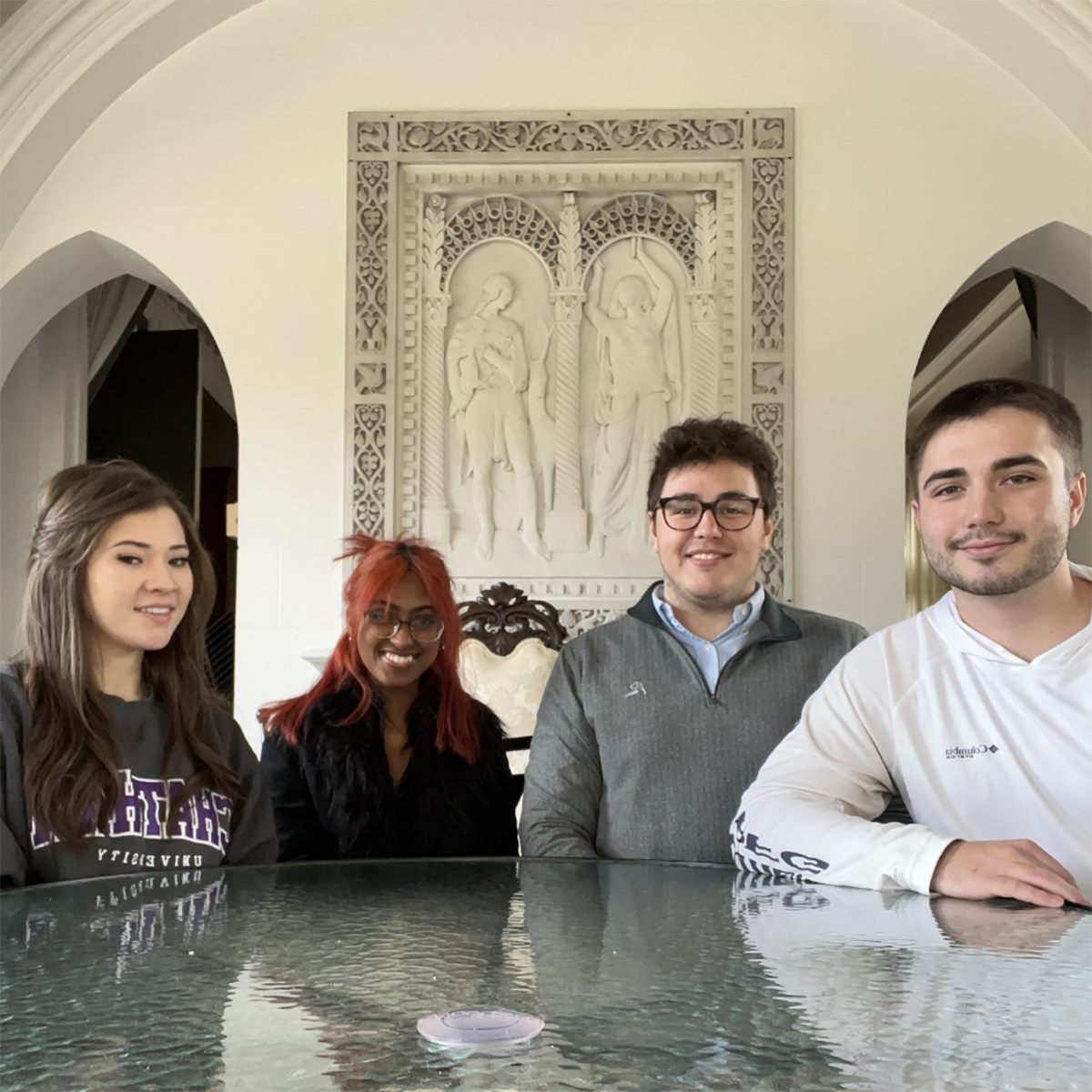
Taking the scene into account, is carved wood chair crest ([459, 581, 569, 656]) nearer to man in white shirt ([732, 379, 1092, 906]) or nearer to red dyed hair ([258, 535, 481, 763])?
red dyed hair ([258, 535, 481, 763])

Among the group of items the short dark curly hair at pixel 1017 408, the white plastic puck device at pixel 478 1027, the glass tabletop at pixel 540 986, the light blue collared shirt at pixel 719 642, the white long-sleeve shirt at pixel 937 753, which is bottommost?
the glass tabletop at pixel 540 986

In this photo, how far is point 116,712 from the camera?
5.31 feet

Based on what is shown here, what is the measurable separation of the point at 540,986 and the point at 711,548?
1.29 meters

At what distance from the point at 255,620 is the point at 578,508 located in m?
1.31

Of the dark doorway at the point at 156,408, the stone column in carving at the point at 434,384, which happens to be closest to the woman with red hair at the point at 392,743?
the stone column in carving at the point at 434,384

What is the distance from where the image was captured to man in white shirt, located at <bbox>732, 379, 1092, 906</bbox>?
1478mm

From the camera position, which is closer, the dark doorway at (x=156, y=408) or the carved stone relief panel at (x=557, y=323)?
the carved stone relief panel at (x=557, y=323)

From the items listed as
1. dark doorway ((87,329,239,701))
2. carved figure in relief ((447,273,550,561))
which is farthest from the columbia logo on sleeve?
dark doorway ((87,329,239,701))

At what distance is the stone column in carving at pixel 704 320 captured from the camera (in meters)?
4.59

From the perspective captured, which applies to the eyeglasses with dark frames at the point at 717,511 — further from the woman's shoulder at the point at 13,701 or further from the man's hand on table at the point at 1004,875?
the woman's shoulder at the point at 13,701

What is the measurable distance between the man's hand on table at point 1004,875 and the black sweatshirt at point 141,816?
2.94ft

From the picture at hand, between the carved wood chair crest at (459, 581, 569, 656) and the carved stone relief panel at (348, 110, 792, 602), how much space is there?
1056mm

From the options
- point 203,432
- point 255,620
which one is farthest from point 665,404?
point 203,432

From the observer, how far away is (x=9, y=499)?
5.65 metres
